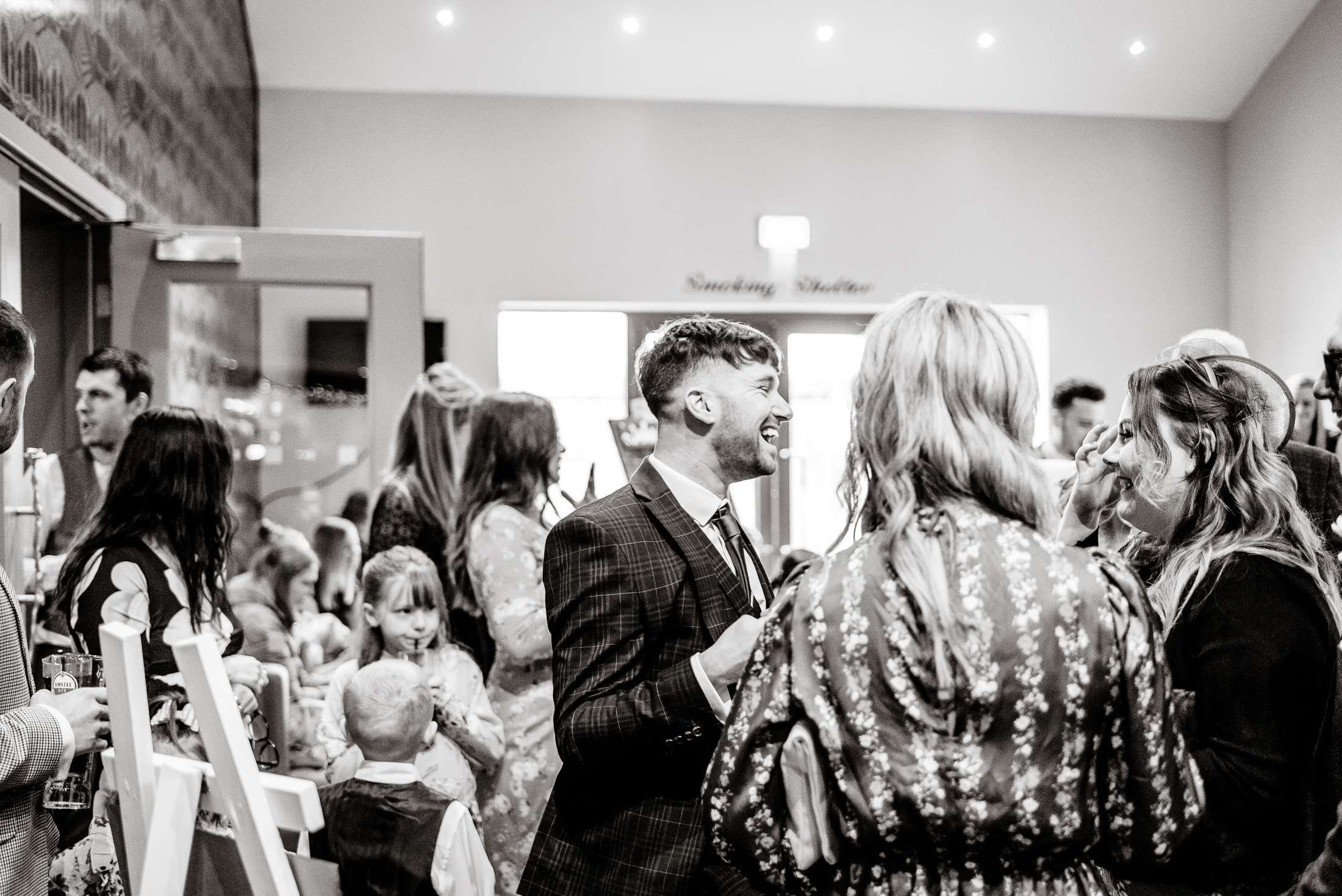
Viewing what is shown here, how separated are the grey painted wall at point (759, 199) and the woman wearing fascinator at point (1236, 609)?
545cm

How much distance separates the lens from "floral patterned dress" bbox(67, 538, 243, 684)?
214cm

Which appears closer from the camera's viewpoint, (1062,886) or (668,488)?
(1062,886)

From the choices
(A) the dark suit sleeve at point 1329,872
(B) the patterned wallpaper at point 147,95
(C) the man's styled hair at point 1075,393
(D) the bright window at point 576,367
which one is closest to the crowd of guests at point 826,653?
(A) the dark suit sleeve at point 1329,872

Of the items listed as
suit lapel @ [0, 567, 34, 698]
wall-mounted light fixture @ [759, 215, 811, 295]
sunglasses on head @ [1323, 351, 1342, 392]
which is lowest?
suit lapel @ [0, 567, 34, 698]

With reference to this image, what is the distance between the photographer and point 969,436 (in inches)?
46.7

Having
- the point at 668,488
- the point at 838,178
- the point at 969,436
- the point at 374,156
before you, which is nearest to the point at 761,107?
the point at 838,178

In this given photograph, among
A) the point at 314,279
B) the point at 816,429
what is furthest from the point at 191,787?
the point at 816,429

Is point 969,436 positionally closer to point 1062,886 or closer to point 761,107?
point 1062,886

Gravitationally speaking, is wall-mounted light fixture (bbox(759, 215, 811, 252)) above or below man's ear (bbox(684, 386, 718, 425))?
above

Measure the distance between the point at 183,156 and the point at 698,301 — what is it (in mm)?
3097

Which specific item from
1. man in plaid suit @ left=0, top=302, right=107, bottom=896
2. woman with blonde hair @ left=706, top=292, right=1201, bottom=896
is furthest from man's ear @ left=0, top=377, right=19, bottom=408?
woman with blonde hair @ left=706, top=292, right=1201, bottom=896

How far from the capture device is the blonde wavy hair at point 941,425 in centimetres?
118

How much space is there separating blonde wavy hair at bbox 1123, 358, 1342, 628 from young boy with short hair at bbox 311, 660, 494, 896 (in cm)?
111

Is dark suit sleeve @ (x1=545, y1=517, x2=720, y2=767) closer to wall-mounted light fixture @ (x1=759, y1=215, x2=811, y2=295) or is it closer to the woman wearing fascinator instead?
the woman wearing fascinator
